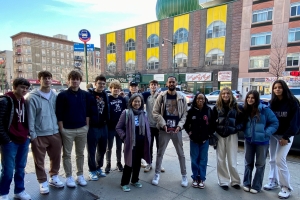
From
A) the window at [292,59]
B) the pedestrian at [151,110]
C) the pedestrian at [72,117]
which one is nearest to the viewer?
the pedestrian at [72,117]

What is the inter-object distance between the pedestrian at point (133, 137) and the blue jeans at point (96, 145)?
0.48 meters

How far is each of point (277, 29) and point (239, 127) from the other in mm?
25435

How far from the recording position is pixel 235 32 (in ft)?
83.3

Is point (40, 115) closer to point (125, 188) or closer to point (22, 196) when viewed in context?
point (22, 196)

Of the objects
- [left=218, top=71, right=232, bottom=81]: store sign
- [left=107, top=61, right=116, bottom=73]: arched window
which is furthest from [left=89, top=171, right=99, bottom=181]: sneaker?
[left=107, top=61, right=116, bottom=73]: arched window

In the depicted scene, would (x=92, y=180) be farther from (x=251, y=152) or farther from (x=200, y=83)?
(x=200, y=83)

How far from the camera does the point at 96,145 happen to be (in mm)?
3672

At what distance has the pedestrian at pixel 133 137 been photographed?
3205mm

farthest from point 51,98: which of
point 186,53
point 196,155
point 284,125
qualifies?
point 186,53

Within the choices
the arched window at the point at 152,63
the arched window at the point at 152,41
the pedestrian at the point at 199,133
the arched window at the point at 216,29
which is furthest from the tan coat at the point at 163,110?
the arched window at the point at 152,41

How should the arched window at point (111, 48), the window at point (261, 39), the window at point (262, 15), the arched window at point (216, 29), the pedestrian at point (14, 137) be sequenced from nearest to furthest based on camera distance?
1. the pedestrian at point (14, 137)
2. the window at point (262, 15)
3. the window at point (261, 39)
4. the arched window at point (216, 29)
5. the arched window at point (111, 48)

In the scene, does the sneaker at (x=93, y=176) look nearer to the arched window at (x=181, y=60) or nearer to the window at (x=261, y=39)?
the window at (x=261, y=39)

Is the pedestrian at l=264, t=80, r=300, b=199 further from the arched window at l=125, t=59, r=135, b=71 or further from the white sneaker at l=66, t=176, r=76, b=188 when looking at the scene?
the arched window at l=125, t=59, r=135, b=71

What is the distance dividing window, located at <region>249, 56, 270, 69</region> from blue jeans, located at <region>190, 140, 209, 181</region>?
24743mm
